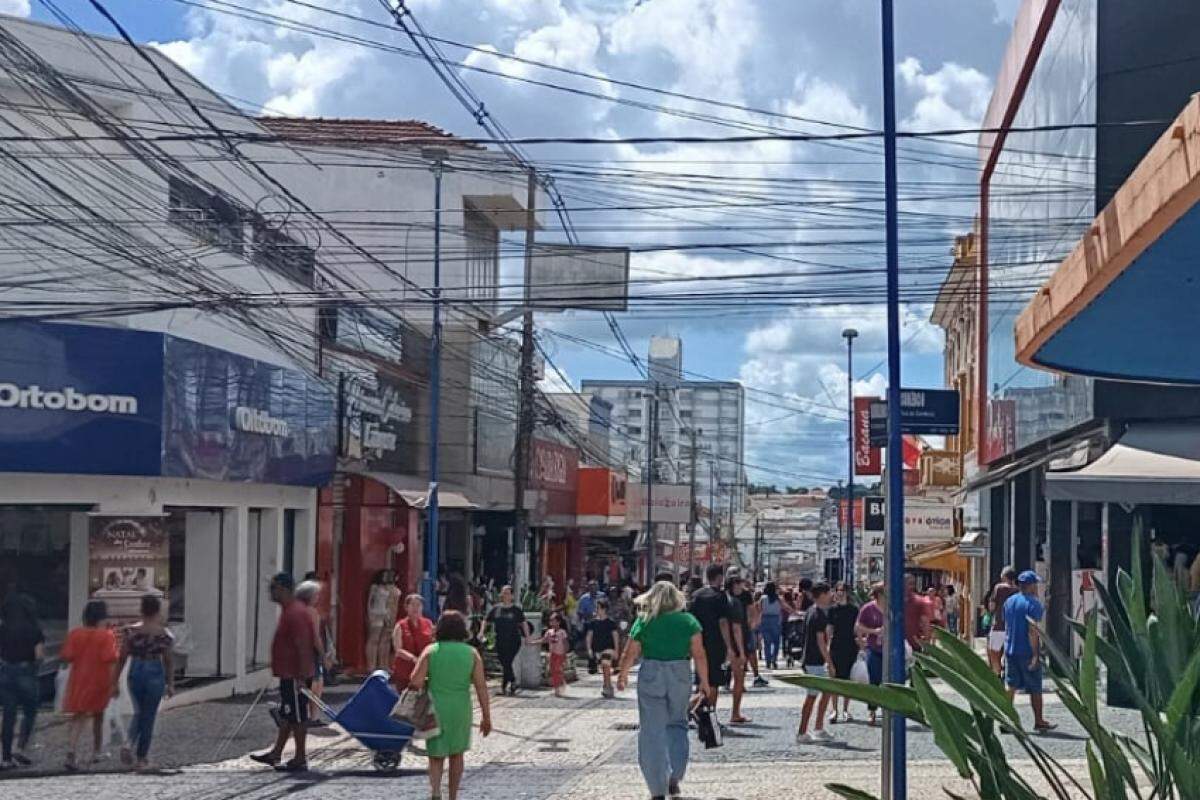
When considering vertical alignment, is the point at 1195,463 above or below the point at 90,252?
below

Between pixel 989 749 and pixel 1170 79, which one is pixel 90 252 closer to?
pixel 1170 79

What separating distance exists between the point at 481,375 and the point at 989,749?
32539 millimetres

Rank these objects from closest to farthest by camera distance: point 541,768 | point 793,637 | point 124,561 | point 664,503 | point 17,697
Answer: point 541,768
point 17,697
point 124,561
point 793,637
point 664,503

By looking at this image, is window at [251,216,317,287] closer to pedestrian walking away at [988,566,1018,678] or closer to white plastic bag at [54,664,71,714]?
white plastic bag at [54,664,71,714]

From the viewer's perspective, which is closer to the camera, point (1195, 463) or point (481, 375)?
point (1195, 463)

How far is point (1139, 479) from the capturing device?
15.2m

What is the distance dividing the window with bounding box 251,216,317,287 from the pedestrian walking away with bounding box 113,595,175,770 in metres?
11.0

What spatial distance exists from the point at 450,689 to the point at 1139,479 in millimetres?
7826


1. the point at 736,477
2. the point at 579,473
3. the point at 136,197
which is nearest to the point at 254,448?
the point at 136,197

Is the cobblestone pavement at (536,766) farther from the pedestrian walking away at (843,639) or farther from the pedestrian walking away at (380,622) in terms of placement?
the pedestrian walking away at (380,622)

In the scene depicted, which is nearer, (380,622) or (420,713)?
(420,713)

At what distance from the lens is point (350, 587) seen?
1017 inches

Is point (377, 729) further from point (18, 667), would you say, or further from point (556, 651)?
point (556, 651)

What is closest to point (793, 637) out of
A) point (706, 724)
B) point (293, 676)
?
point (706, 724)
